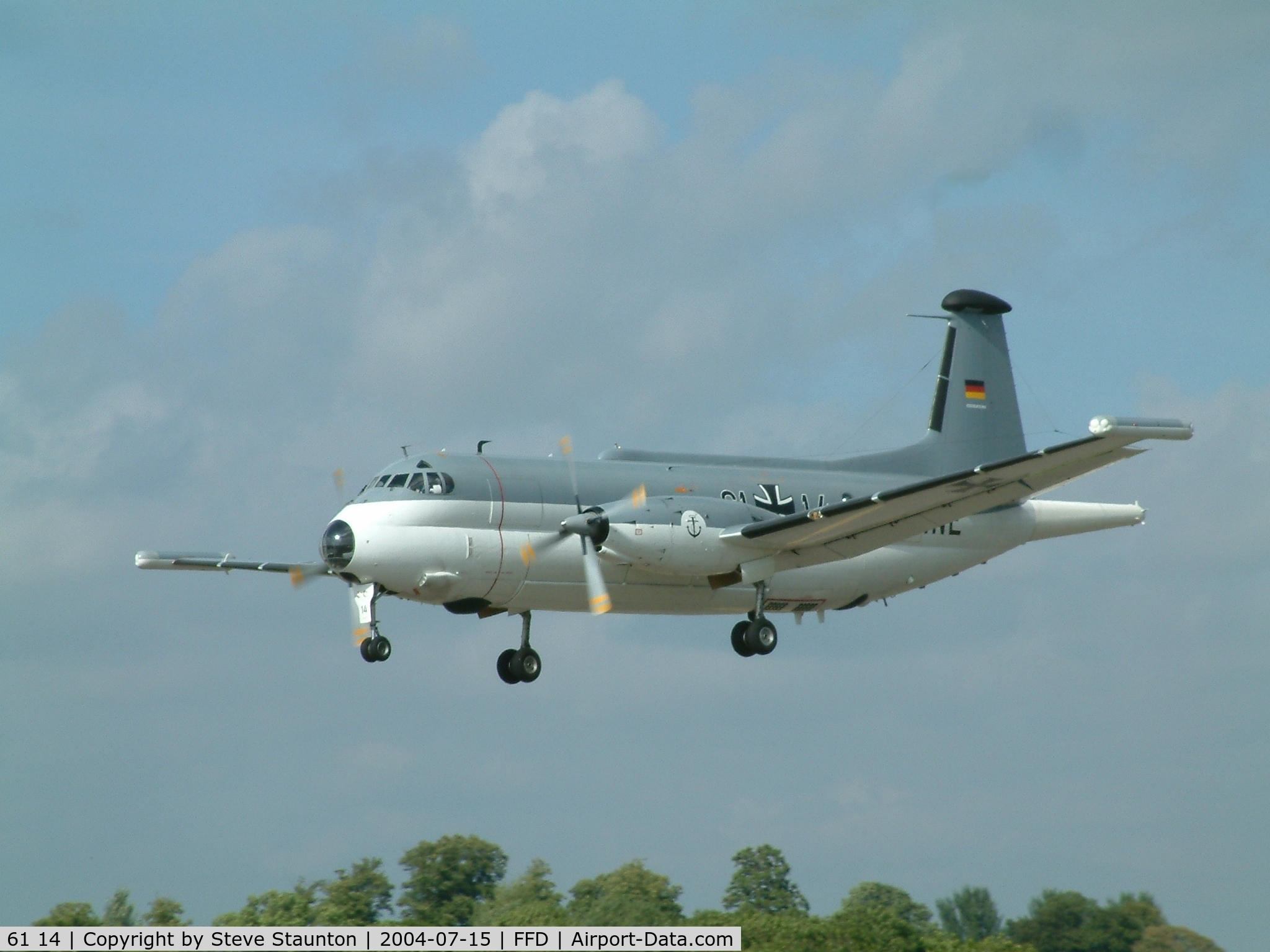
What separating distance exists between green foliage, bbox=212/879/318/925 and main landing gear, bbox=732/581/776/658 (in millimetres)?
19895

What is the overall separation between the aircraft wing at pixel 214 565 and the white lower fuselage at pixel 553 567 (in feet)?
10.7

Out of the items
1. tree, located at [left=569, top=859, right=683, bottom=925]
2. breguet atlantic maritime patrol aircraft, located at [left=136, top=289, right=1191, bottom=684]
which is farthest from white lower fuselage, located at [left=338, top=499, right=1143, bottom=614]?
tree, located at [left=569, top=859, right=683, bottom=925]

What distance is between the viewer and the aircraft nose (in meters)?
27.3

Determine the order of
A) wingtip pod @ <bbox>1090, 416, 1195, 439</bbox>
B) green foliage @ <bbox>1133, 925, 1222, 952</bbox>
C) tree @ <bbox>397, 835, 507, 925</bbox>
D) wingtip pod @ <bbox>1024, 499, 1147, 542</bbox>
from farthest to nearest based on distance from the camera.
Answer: tree @ <bbox>397, 835, 507, 925</bbox>
green foliage @ <bbox>1133, 925, 1222, 952</bbox>
wingtip pod @ <bbox>1024, 499, 1147, 542</bbox>
wingtip pod @ <bbox>1090, 416, 1195, 439</bbox>

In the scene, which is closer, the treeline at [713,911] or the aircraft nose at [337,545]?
the aircraft nose at [337,545]

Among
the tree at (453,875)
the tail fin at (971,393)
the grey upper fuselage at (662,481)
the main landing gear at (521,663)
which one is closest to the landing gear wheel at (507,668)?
the main landing gear at (521,663)

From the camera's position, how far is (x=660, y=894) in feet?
147

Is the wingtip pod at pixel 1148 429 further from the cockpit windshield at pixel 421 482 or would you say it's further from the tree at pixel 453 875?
the tree at pixel 453 875

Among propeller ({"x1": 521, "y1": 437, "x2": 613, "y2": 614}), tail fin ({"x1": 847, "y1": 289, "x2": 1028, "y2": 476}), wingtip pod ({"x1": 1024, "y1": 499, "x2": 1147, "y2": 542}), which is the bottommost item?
propeller ({"x1": 521, "y1": 437, "x2": 613, "y2": 614})

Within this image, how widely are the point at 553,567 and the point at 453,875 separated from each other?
82.8 feet

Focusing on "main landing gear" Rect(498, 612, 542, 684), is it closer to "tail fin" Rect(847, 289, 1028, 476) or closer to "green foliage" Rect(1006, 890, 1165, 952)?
"tail fin" Rect(847, 289, 1028, 476)

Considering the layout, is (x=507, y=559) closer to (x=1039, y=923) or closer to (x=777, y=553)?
(x=777, y=553)

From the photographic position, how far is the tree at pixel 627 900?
37.8 m

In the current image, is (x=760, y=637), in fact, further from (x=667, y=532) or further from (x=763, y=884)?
(x=763, y=884)
